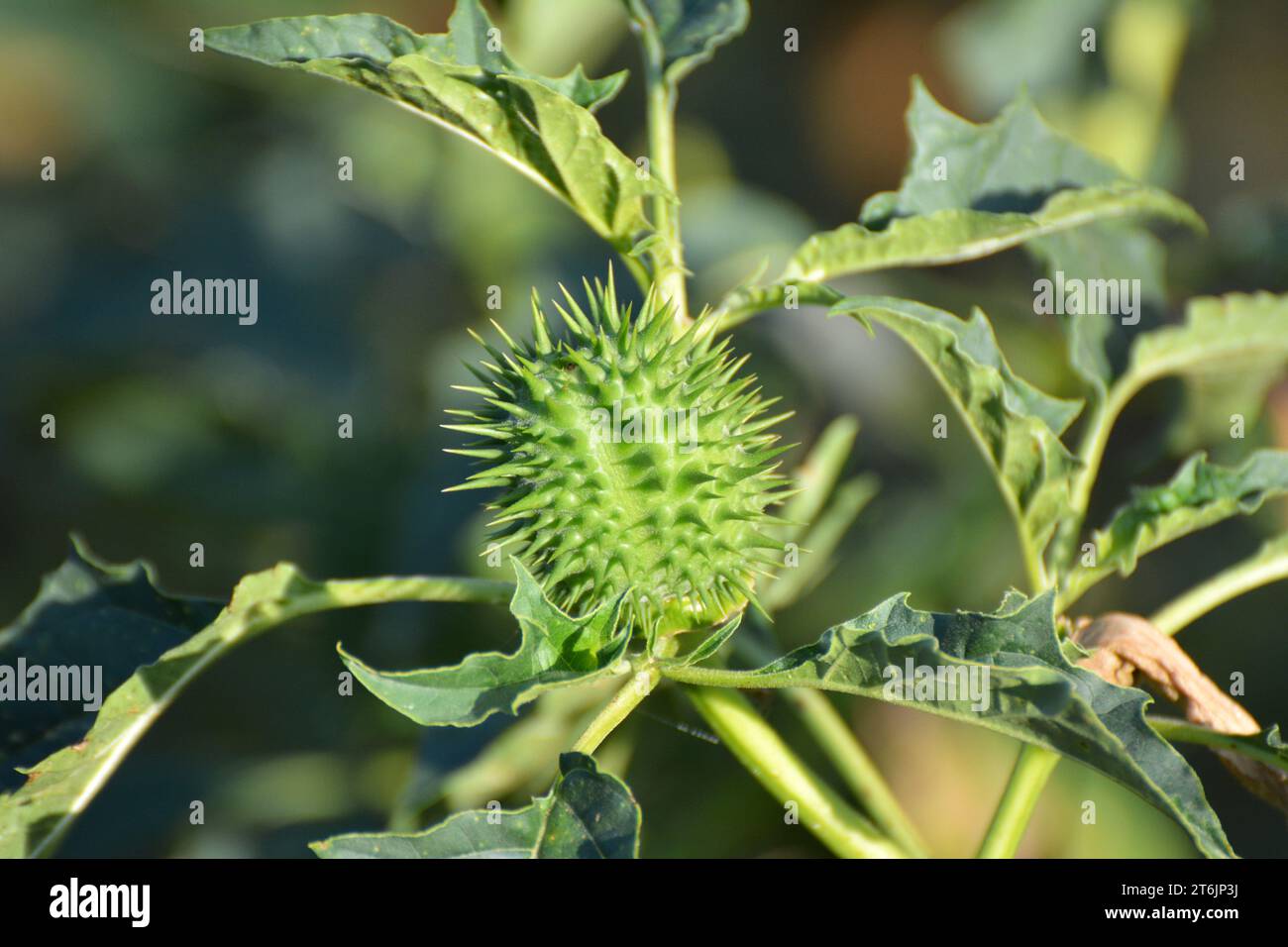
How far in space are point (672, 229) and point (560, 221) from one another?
1.15 meters

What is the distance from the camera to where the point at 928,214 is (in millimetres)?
1303

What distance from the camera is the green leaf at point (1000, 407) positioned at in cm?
122

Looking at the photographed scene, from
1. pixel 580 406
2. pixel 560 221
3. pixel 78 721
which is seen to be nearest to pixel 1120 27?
pixel 560 221

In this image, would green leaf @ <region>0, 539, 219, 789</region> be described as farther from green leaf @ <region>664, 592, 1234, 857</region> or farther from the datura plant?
green leaf @ <region>664, 592, 1234, 857</region>

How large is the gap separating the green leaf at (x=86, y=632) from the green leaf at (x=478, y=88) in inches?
24.7

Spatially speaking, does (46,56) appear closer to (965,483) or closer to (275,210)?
(275,210)

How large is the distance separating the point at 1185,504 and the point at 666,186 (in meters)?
0.65

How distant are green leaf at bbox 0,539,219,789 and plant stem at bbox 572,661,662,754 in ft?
1.84

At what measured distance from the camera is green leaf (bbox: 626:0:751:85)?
4.49 feet

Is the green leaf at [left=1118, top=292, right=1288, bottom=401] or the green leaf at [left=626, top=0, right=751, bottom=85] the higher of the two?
the green leaf at [left=626, top=0, right=751, bottom=85]

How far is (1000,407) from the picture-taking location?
49.6 inches

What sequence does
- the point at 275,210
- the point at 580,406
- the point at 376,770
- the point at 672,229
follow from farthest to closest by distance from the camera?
1. the point at 275,210
2. the point at 376,770
3. the point at 672,229
4. the point at 580,406

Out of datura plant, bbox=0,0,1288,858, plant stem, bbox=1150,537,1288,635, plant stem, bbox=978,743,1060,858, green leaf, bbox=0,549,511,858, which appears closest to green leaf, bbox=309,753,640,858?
datura plant, bbox=0,0,1288,858

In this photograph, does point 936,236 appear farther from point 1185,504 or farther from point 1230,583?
point 1230,583
